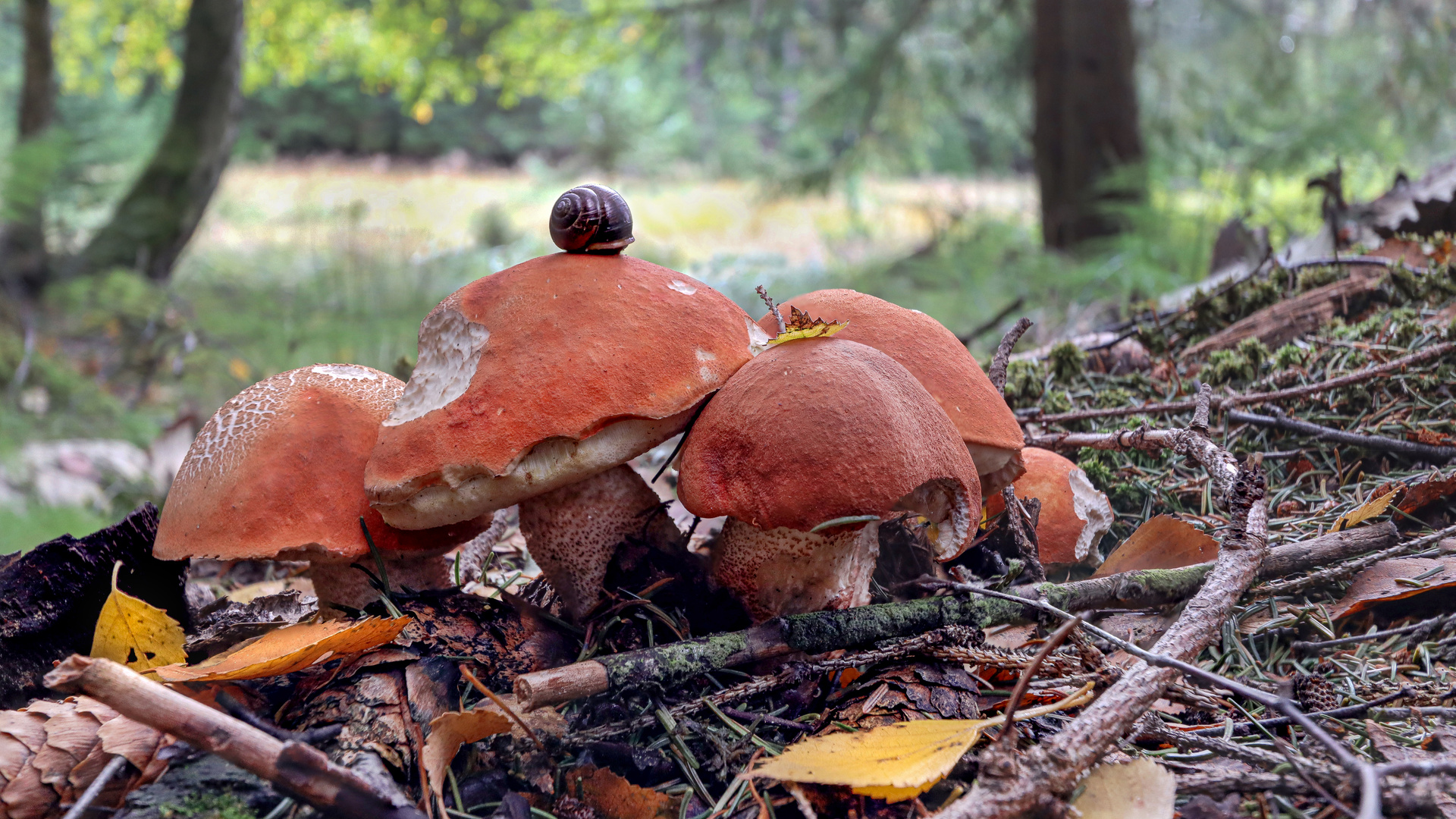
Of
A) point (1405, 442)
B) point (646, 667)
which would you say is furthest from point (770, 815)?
point (1405, 442)

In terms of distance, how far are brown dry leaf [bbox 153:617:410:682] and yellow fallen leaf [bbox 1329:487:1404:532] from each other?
1754mm

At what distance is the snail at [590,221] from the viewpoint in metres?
1.57

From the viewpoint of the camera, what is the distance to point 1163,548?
5.44 feet

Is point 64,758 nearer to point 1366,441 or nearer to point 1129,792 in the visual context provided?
point 1129,792

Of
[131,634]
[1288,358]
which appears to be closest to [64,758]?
[131,634]

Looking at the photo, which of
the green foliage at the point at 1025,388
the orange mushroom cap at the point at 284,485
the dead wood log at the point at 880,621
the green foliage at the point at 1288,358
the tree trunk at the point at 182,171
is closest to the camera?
the dead wood log at the point at 880,621

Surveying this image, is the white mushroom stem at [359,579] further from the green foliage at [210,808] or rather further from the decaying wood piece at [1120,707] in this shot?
the decaying wood piece at [1120,707]

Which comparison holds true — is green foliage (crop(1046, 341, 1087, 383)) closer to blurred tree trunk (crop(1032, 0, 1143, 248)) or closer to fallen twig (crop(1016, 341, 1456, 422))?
fallen twig (crop(1016, 341, 1456, 422))

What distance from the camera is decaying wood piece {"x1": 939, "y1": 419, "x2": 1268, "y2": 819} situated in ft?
3.29

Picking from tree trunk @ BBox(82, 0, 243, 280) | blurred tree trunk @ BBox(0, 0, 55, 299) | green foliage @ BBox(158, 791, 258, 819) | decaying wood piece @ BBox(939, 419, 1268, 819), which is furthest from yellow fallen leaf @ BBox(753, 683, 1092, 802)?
tree trunk @ BBox(82, 0, 243, 280)

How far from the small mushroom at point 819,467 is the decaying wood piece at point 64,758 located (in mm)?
855

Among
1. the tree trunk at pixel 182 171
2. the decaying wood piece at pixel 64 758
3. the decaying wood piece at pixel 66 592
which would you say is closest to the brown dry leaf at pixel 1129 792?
the decaying wood piece at pixel 64 758

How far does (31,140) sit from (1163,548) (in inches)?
341

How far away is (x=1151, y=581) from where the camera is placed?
5.02 ft
